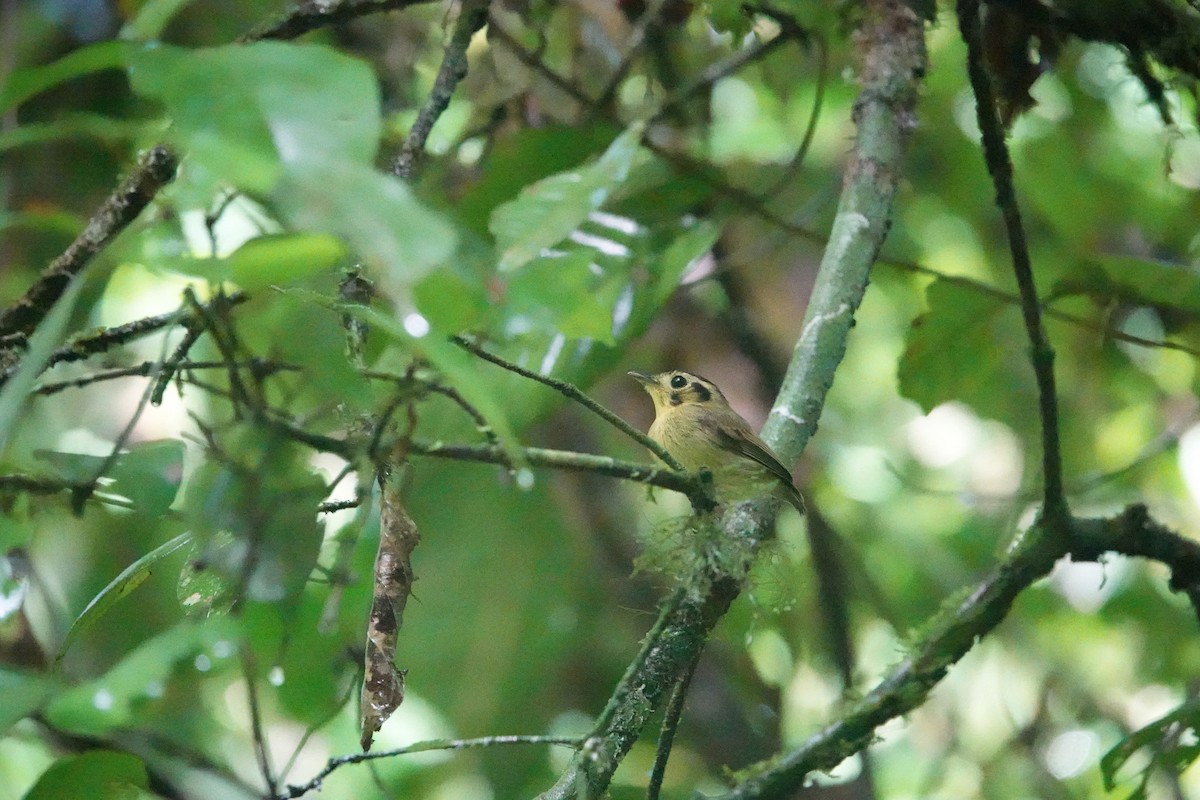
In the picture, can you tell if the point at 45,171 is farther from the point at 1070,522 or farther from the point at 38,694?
the point at 1070,522

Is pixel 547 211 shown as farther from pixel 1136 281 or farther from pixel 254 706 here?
pixel 1136 281

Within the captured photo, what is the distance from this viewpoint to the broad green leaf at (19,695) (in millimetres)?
1111

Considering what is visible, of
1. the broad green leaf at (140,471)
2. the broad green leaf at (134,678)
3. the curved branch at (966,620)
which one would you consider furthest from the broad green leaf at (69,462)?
the curved branch at (966,620)

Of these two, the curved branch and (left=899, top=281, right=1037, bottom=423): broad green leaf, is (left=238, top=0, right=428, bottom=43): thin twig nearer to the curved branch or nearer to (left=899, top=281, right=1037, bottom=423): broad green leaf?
(left=899, top=281, right=1037, bottom=423): broad green leaf

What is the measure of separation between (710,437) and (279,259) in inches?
87.2

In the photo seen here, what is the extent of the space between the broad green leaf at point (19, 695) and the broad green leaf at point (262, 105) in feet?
1.85

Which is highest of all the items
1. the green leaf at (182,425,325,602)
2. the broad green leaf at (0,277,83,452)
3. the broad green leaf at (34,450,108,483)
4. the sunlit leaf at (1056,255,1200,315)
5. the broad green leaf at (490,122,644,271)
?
the sunlit leaf at (1056,255,1200,315)

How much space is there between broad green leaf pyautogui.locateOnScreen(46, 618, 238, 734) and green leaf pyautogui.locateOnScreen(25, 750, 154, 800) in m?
0.68

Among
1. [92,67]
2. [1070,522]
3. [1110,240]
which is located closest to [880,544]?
[1110,240]

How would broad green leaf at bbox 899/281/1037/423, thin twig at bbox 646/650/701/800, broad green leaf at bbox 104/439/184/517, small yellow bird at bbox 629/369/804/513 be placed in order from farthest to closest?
broad green leaf at bbox 899/281/1037/423 < small yellow bird at bbox 629/369/804/513 < thin twig at bbox 646/650/701/800 < broad green leaf at bbox 104/439/184/517

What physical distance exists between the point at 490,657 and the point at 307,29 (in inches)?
93.2

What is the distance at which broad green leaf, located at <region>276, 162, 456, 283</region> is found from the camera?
0.85 m

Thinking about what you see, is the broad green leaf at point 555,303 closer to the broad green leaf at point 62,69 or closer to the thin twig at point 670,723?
the broad green leaf at point 62,69

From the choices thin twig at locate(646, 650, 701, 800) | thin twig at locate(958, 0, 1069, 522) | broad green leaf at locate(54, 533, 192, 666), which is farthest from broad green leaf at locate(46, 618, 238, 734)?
thin twig at locate(958, 0, 1069, 522)
